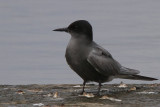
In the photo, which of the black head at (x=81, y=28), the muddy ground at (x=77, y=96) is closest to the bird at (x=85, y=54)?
the black head at (x=81, y=28)

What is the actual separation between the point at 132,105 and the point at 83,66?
1.54 meters

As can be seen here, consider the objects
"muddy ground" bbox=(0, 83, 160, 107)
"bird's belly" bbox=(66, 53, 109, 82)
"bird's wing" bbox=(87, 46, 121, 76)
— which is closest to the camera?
"muddy ground" bbox=(0, 83, 160, 107)

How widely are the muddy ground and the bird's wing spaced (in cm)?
41

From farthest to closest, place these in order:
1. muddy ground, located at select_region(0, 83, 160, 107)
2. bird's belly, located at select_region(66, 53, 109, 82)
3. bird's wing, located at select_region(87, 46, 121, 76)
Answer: bird's wing, located at select_region(87, 46, 121, 76) → bird's belly, located at select_region(66, 53, 109, 82) → muddy ground, located at select_region(0, 83, 160, 107)

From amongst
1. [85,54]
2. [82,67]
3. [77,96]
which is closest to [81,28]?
[85,54]

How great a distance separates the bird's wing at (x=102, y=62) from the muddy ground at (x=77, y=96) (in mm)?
408

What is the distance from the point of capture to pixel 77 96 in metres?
10.4

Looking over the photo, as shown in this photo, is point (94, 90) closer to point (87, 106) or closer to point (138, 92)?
point (138, 92)

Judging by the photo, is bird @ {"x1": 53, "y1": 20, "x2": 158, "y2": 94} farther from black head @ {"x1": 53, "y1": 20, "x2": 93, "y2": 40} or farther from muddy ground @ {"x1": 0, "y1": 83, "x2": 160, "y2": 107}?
muddy ground @ {"x1": 0, "y1": 83, "x2": 160, "y2": 107}

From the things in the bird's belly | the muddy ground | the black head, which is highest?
the black head

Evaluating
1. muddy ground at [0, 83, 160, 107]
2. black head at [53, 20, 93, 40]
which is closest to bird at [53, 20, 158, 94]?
black head at [53, 20, 93, 40]

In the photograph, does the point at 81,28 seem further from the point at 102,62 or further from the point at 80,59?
the point at 102,62

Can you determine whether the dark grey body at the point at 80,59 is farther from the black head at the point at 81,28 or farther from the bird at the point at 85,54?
the black head at the point at 81,28

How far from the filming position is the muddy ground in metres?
9.49
